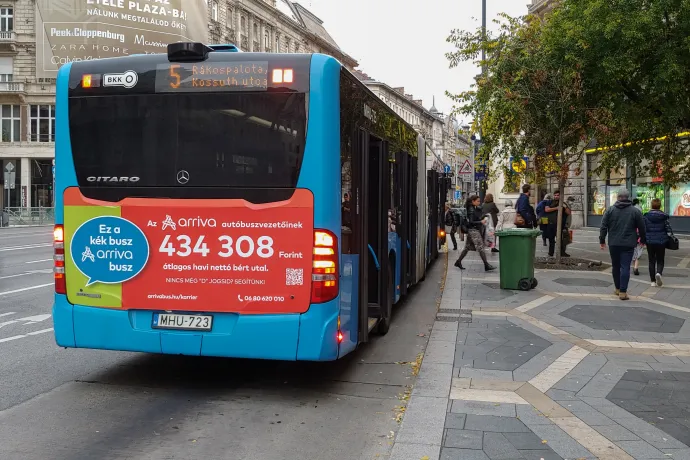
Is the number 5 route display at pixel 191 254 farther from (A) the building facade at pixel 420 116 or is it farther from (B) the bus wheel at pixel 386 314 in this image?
(A) the building facade at pixel 420 116

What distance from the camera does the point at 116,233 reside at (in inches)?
225

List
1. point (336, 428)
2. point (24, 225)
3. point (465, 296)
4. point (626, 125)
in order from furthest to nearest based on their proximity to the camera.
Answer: point (24, 225) → point (626, 125) → point (465, 296) → point (336, 428)

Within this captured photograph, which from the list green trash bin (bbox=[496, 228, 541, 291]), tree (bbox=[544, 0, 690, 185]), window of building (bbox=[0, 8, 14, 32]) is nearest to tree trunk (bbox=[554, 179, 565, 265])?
tree (bbox=[544, 0, 690, 185])

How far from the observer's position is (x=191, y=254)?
5594 mm

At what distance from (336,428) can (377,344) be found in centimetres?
299

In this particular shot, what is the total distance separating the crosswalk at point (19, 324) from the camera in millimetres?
8001

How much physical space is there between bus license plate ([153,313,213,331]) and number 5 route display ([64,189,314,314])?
74 mm

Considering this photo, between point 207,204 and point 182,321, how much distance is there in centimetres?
98

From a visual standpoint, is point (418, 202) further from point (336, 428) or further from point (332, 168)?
point (336, 428)

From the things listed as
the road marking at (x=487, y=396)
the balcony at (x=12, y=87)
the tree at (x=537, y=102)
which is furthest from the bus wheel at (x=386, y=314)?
the balcony at (x=12, y=87)

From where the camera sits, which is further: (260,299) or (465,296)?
(465,296)

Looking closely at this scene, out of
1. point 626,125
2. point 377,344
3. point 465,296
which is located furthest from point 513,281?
point 626,125

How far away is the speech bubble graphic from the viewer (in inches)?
223

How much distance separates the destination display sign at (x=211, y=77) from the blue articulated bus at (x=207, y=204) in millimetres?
11
